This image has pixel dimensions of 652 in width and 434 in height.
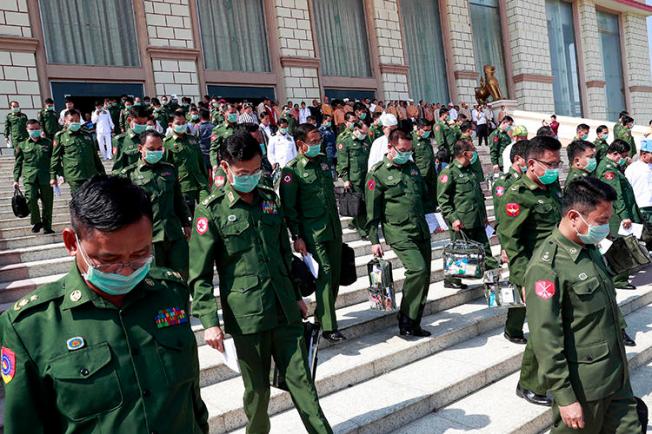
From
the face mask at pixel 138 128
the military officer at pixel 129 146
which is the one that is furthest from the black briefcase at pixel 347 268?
the face mask at pixel 138 128

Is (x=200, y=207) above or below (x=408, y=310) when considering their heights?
above

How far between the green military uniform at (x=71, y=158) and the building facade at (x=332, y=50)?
28.6ft

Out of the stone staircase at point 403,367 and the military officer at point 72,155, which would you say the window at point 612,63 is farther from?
the military officer at point 72,155

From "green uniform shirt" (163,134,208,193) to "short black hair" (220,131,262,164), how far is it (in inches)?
171

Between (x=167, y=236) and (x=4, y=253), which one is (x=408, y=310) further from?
(x=4, y=253)

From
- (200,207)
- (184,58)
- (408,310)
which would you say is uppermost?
(184,58)

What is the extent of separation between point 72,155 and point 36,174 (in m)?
0.65

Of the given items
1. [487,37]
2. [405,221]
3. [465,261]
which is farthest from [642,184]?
[487,37]

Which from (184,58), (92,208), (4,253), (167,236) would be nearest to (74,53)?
(184,58)

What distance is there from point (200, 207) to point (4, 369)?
1961mm

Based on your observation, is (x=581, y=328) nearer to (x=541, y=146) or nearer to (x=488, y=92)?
(x=541, y=146)

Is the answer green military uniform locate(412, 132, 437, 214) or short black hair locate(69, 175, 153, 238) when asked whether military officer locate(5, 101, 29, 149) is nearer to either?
green military uniform locate(412, 132, 437, 214)

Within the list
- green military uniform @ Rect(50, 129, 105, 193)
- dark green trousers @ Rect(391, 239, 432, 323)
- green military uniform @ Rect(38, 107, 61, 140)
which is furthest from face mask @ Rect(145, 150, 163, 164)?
green military uniform @ Rect(38, 107, 61, 140)

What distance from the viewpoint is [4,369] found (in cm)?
168
